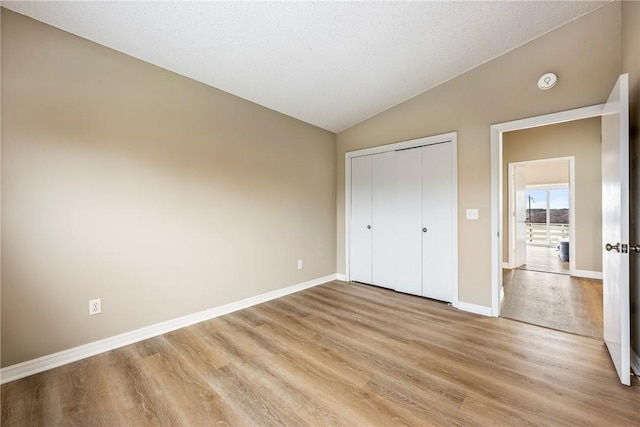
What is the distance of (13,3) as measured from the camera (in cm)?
176

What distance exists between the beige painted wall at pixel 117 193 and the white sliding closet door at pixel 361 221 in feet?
4.41

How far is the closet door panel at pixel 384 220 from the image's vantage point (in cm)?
377

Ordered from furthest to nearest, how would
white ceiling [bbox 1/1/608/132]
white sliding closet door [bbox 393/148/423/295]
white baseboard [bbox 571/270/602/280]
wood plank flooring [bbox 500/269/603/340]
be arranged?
white baseboard [bbox 571/270/602/280], white sliding closet door [bbox 393/148/423/295], wood plank flooring [bbox 500/269/603/340], white ceiling [bbox 1/1/608/132]

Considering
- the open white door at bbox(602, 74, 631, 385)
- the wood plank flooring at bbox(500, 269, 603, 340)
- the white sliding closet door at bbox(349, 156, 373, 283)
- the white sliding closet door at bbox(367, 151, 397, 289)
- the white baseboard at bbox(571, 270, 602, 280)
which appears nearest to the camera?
the open white door at bbox(602, 74, 631, 385)

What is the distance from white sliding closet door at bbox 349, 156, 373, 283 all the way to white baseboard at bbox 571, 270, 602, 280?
11.9 feet

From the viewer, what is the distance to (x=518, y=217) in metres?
5.39

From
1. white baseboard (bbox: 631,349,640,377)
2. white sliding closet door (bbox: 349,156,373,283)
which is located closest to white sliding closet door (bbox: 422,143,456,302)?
white sliding closet door (bbox: 349,156,373,283)

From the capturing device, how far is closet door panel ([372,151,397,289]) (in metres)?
3.77

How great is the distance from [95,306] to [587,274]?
6640 millimetres

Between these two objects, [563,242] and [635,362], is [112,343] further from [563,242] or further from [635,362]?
[563,242]

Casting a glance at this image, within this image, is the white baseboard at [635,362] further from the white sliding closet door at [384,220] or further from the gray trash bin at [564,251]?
the gray trash bin at [564,251]

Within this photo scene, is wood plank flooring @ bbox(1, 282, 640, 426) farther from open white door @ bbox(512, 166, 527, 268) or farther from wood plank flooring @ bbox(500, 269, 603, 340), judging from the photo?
open white door @ bbox(512, 166, 527, 268)

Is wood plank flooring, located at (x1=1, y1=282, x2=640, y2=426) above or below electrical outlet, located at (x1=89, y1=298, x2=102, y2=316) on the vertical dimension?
below

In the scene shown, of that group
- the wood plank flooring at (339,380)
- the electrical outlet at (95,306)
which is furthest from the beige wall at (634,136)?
the electrical outlet at (95,306)
